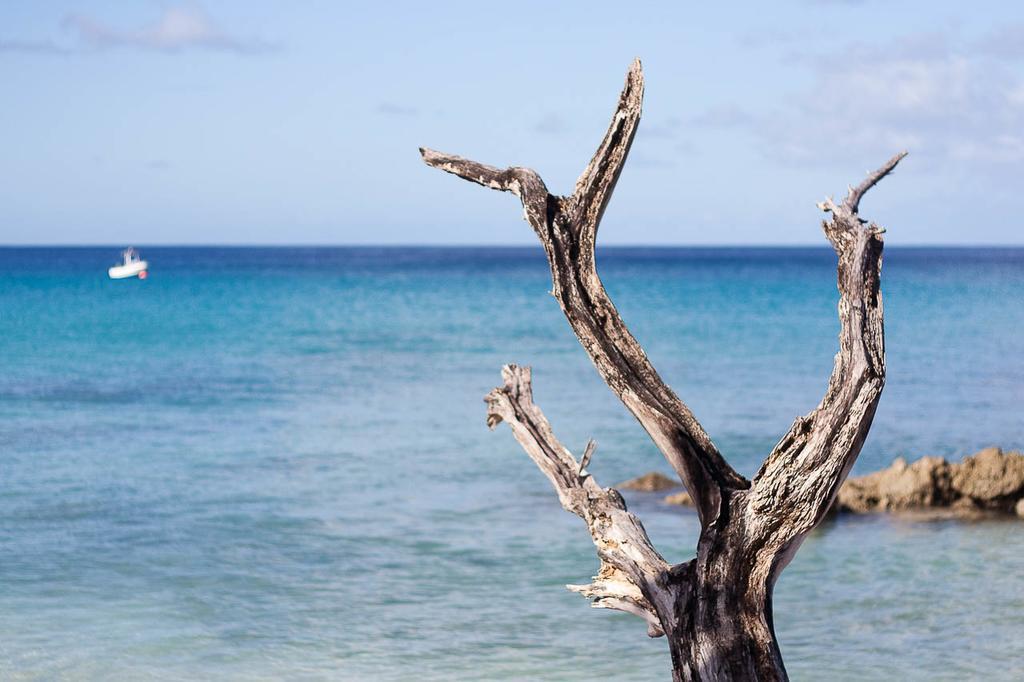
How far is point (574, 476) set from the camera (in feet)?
20.1

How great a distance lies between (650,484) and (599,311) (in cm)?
921

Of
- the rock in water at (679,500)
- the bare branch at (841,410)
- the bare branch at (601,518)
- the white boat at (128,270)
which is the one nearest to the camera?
the bare branch at (841,410)

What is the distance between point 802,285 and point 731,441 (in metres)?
61.8

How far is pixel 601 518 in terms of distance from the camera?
605 cm

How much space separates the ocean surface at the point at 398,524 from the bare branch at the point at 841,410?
13.1 feet

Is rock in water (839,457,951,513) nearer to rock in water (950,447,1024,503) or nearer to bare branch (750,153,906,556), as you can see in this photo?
rock in water (950,447,1024,503)

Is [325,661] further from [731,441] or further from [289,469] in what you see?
[731,441]

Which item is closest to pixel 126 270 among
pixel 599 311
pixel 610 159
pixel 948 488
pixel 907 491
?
pixel 907 491

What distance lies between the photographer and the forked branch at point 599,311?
5.95 metres

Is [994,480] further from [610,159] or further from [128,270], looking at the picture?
[128,270]

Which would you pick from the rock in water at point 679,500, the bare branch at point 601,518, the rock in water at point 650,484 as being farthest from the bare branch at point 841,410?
the rock in water at point 650,484

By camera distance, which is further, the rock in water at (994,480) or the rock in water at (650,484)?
the rock in water at (650,484)

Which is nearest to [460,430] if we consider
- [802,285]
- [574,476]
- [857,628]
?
[857,628]

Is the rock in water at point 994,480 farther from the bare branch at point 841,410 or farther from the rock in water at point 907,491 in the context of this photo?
the bare branch at point 841,410
